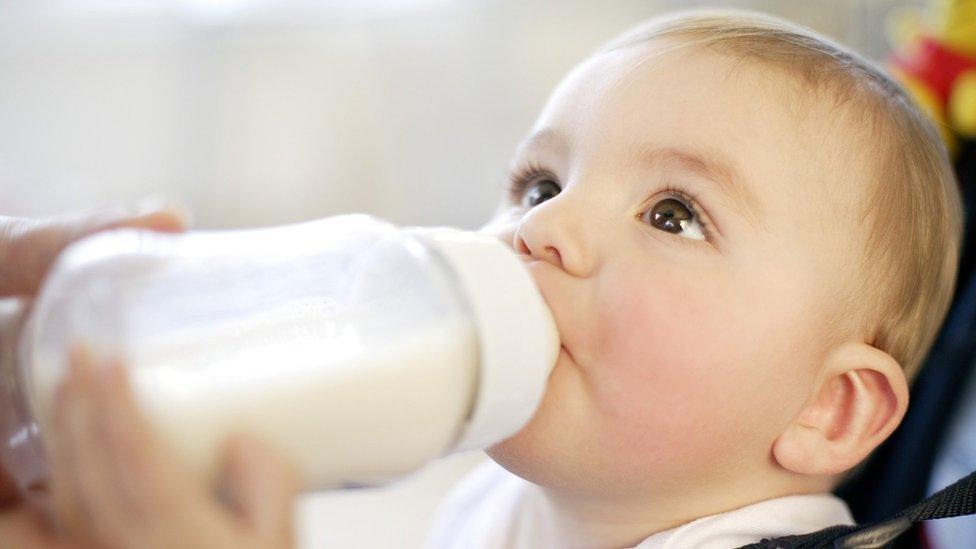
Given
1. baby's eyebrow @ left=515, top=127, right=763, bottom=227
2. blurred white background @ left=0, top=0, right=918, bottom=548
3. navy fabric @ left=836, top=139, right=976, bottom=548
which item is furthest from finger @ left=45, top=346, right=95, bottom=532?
blurred white background @ left=0, top=0, right=918, bottom=548

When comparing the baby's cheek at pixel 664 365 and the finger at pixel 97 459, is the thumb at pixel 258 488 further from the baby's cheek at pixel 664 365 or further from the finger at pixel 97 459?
the baby's cheek at pixel 664 365

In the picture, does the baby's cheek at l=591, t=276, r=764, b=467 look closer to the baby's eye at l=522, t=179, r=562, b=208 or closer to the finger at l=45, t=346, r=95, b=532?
the baby's eye at l=522, t=179, r=562, b=208

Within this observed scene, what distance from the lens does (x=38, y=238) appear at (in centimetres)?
66

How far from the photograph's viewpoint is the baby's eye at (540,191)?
0.77 meters

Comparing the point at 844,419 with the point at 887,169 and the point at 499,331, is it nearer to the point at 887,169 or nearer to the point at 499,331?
the point at 887,169

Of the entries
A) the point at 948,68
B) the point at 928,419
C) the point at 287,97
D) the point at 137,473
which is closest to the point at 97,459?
the point at 137,473

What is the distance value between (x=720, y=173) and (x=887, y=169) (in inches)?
5.3

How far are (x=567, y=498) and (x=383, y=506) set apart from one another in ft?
1.47

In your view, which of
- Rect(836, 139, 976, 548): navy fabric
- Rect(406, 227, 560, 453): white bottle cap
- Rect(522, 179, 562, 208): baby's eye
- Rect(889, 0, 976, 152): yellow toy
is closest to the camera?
Rect(406, 227, 560, 453): white bottle cap

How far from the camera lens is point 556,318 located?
0.63m

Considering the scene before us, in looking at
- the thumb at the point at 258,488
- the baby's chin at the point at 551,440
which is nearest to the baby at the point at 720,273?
the baby's chin at the point at 551,440

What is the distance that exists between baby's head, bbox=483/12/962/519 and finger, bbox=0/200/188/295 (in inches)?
9.7

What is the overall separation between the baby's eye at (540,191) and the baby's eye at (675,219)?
0.10m

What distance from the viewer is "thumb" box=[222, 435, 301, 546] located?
1.48ft
